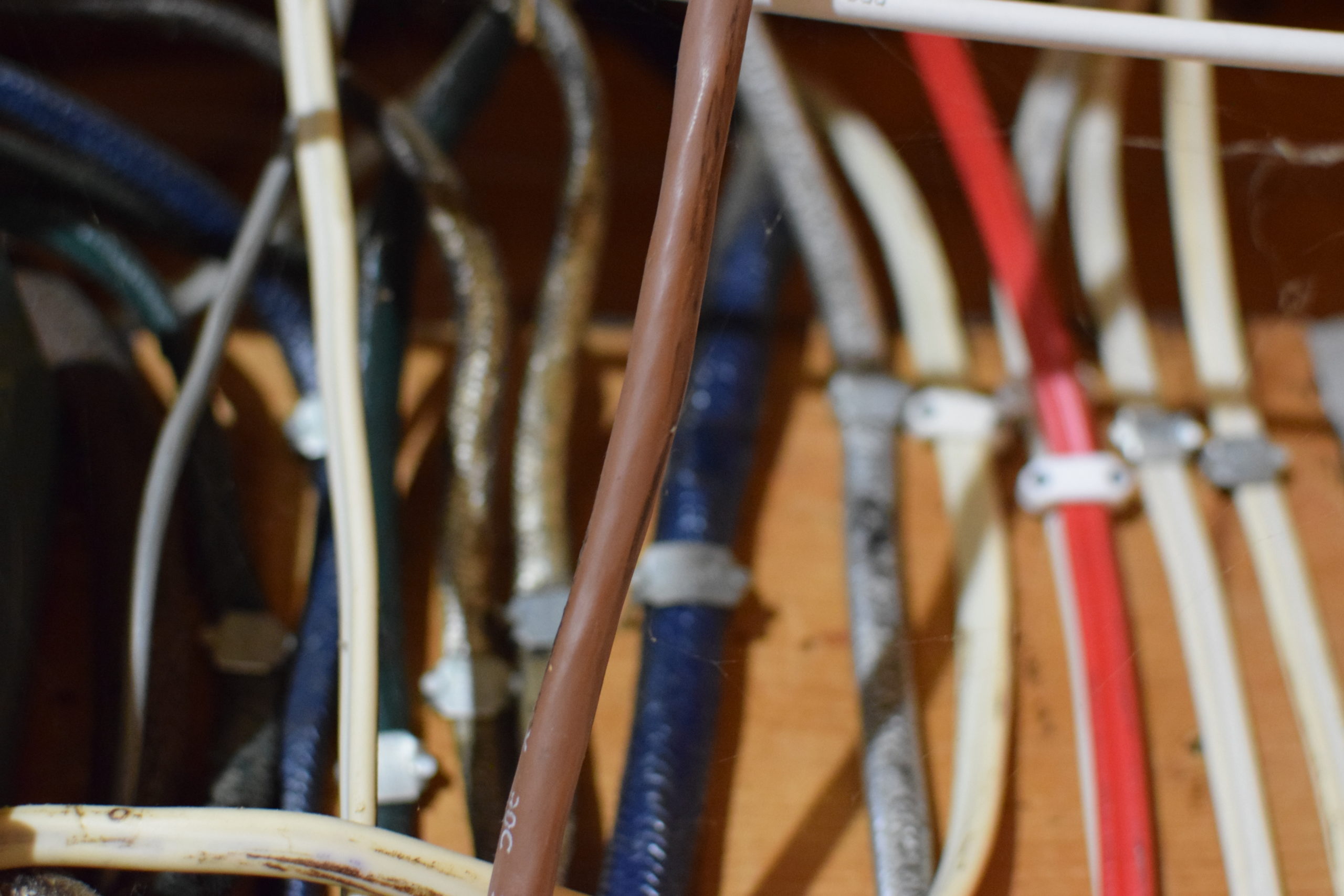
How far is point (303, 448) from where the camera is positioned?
417 mm

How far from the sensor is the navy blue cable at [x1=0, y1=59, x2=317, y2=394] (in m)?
0.41

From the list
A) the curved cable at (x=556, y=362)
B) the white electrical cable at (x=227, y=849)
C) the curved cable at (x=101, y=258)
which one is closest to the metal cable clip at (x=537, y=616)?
the curved cable at (x=556, y=362)

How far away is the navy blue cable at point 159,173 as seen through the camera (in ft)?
1.34

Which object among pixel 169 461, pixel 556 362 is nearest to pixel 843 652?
pixel 556 362

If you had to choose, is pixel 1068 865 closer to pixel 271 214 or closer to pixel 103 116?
pixel 271 214

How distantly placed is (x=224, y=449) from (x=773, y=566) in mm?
260

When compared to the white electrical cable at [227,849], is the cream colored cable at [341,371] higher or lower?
higher

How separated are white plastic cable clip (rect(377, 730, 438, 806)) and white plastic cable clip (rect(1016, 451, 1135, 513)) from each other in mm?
288

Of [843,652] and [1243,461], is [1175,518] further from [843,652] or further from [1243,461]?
[843,652]

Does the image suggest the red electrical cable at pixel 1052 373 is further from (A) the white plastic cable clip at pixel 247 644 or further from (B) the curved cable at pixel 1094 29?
(A) the white plastic cable clip at pixel 247 644

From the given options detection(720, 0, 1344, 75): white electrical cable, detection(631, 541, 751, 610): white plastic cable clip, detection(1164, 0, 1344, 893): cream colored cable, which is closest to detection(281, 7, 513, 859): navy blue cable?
detection(631, 541, 751, 610): white plastic cable clip

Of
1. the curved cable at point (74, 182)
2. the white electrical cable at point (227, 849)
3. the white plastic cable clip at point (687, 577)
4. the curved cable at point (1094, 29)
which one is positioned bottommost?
the white electrical cable at point (227, 849)

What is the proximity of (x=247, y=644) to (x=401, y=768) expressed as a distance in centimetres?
9

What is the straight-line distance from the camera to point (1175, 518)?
0.40m
